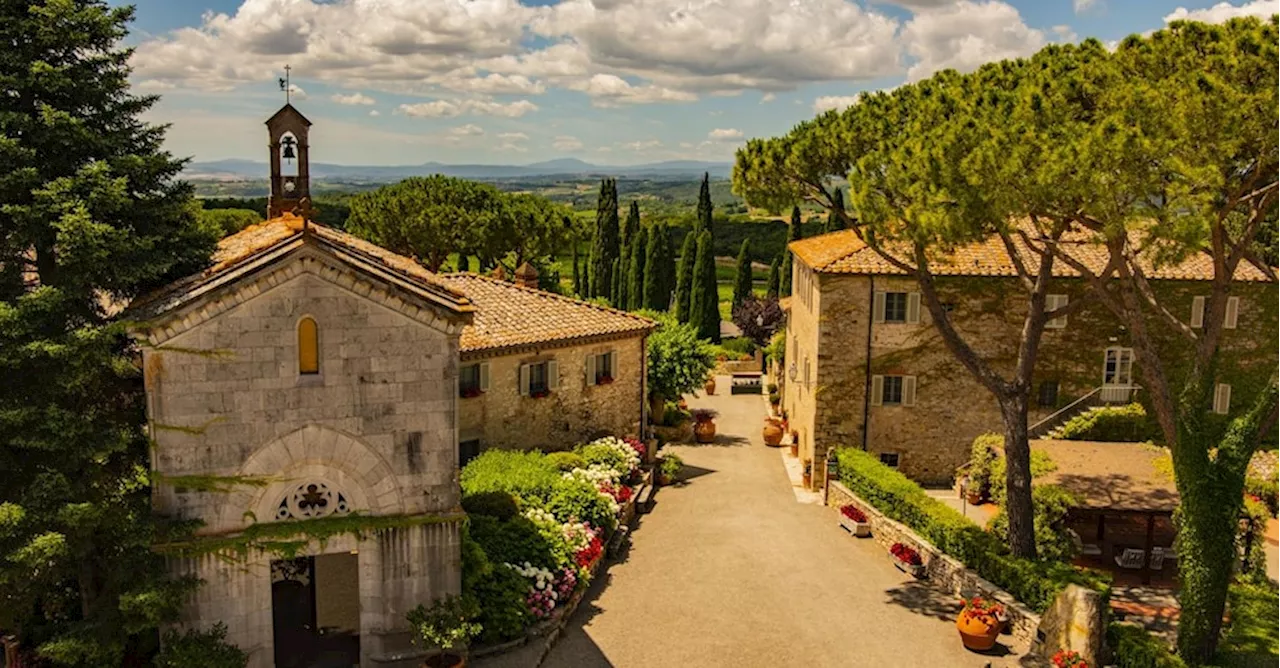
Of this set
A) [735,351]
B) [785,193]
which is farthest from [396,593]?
[735,351]

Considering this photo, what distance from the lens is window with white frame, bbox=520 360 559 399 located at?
30047 millimetres

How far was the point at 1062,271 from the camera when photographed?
32531mm

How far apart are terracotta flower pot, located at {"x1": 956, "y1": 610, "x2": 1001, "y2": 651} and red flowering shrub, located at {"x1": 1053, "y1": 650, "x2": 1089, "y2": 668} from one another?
1612 millimetres

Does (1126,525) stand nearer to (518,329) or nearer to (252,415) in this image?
(518,329)

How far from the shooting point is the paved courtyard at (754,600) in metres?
20.5

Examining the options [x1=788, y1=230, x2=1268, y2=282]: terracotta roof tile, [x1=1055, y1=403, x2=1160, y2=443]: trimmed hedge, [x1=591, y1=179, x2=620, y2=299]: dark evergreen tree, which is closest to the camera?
[x1=788, y1=230, x2=1268, y2=282]: terracotta roof tile

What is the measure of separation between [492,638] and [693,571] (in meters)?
6.88

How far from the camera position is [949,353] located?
33.0 m

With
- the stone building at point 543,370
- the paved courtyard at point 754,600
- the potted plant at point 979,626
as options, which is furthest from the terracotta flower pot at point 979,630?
the stone building at point 543,370

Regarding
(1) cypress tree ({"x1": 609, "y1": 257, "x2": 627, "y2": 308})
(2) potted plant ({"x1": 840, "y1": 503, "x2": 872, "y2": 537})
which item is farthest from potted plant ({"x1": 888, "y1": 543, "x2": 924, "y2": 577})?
(1) cypress tree ({"x1": 609, "y1": 257, "x2": 627, "y2": 308})

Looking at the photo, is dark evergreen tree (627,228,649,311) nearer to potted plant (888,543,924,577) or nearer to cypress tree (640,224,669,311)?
cypress tree (640,224,669,311)

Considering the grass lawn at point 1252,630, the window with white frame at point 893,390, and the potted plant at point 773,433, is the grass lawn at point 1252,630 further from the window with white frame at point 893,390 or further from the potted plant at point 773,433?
the potted plant at point 773,433

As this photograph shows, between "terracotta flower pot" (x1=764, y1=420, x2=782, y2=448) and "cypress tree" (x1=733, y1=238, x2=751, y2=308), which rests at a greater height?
"cypress tree" (x1=733, y1=238, x2=751, y2=308)

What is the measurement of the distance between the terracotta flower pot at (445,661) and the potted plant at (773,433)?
23697 millimetres
